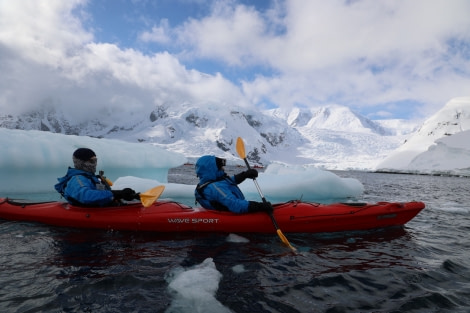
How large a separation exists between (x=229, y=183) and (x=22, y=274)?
3356 mm

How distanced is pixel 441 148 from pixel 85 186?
79502 millimetres

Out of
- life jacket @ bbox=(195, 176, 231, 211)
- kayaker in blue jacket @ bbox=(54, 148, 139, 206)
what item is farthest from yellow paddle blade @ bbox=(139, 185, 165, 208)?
life jacket @ bbox=(195, 176, 231, 211)

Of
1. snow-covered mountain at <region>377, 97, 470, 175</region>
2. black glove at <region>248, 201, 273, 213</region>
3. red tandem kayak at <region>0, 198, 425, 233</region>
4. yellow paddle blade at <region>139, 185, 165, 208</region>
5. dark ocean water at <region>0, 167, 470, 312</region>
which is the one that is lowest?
dark ocean water at <region>0, 167, 470, 312</region>

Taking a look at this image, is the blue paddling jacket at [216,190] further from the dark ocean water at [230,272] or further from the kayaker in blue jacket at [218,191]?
the dark ocean water at [230,272]

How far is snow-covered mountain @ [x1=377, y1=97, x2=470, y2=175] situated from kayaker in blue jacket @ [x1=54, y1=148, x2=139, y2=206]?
230ft

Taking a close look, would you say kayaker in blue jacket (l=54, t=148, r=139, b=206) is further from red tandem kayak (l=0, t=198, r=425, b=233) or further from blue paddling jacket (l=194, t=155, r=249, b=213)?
blue paddling jacket (l=194, t=155, r=249, b=213)

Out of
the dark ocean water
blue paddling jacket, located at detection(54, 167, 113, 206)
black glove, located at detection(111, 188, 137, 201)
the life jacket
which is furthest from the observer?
the life jacket

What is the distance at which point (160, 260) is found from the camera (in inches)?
156

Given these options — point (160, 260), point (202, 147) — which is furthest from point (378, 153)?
point (160, 260)

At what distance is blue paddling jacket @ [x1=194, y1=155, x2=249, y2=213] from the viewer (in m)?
5.28

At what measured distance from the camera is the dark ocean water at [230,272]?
281 centimetres

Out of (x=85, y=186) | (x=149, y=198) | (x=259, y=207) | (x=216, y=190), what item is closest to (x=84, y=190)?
(x=85, y=186)

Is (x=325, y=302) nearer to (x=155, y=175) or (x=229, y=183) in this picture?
(x=229, y=183)

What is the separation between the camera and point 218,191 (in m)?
5.36
